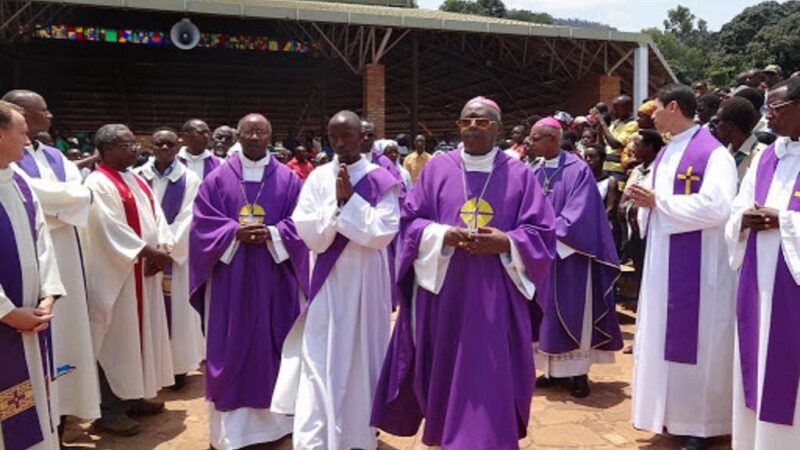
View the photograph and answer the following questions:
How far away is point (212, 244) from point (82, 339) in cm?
113

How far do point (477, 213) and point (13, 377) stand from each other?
248cm

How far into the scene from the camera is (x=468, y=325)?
12.7 ft

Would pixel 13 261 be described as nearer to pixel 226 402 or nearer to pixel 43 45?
pixel 226 402

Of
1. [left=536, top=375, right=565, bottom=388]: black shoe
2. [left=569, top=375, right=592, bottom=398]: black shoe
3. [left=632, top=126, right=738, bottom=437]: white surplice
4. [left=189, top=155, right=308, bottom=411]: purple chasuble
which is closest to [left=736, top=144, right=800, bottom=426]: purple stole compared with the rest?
[left=632, top=126, right=738, bottom=437]: white surplice

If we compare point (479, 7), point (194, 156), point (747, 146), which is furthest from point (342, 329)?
point (479, 7)

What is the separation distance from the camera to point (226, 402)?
181 inches

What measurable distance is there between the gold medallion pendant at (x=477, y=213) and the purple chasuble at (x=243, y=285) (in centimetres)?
125

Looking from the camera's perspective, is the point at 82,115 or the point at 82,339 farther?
the point at 82,115

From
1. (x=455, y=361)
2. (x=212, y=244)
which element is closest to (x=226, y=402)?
(x=212, y=244)

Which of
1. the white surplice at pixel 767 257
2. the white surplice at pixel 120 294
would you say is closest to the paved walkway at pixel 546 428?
the white surplice at pixel 120 294

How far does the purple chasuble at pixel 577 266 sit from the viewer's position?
5664 mm

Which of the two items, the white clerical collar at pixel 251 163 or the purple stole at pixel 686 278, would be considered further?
the white clerical collar at pixel 251 163

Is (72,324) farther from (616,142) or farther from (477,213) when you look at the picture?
(616,142)

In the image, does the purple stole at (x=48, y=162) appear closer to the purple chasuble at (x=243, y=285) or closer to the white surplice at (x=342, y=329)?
the purple chasuble at (x=243, y=285)
